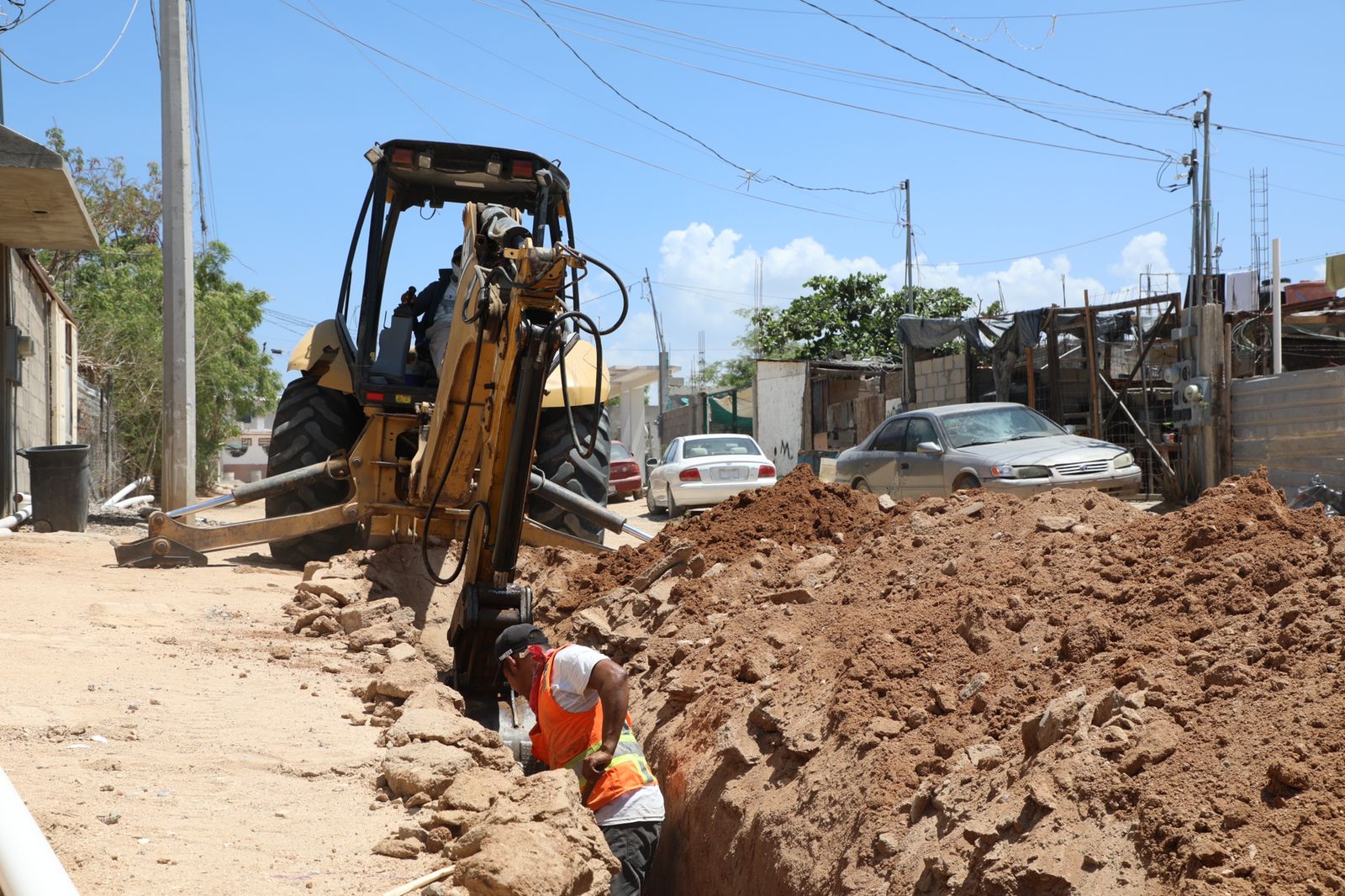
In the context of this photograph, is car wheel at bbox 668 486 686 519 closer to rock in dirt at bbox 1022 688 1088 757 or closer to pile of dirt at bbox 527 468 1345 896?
pile of dirt at bbox 527 468 1345 896

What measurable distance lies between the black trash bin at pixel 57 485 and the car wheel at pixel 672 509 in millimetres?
8578

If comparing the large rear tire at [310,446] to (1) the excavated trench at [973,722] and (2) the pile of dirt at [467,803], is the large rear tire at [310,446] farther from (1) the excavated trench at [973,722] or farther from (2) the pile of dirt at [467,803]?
(2) the pile of dirt at [467,803]

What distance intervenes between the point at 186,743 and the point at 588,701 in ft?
5.45

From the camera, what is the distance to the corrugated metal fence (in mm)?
13039

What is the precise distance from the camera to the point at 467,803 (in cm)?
422

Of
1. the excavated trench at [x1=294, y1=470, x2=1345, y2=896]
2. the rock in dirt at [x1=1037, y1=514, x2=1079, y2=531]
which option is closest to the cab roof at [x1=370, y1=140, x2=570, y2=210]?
the excavated trench at [x1=294, y1=470, x2=1345, y2=896]

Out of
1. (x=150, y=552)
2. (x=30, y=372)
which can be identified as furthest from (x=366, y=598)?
(x=30, y=372)

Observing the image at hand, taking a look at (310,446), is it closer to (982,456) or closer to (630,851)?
(630,851)

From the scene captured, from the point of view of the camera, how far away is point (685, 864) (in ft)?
16.9

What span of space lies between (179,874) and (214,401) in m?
21.3

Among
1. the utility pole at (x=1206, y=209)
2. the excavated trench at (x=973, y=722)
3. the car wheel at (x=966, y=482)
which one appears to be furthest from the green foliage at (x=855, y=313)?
the excavated trench at (x=973, y=722)

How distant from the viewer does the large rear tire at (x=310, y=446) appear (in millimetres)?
9625

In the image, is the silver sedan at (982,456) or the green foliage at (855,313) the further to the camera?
the green foliage at (855,313)

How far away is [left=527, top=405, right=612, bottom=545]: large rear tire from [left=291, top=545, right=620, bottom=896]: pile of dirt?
8.29ft
